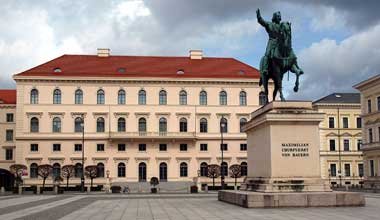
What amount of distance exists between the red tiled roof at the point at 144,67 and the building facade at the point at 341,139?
604 inches

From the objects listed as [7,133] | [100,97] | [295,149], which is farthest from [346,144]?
[295,149]

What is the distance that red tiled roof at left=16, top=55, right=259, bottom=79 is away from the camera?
273ft

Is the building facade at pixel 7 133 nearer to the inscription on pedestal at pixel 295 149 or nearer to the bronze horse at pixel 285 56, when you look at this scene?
the bronze horse at pixel 285 56

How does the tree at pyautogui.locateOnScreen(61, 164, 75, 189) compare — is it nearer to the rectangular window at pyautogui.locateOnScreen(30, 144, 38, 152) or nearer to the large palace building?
the large palace building

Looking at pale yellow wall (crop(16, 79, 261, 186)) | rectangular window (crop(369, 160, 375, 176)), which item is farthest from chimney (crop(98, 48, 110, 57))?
rectangular window (crop(369, 160, 375, 176))

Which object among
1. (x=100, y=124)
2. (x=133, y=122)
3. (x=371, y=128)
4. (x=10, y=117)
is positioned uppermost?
(x=10, y=117)

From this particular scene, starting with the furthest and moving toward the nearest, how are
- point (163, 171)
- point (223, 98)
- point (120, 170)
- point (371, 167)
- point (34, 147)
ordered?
1. point (223, 98)
2. point (163, 171)
3. point (120, 170)
4. point (34, 147)
5. point (371, 167)

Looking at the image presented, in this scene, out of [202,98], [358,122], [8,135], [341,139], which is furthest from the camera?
[8,135]

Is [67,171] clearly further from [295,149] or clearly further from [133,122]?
[295,149]

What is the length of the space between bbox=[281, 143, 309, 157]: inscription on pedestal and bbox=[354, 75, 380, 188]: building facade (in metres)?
44.1

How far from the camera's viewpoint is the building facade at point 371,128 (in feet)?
216

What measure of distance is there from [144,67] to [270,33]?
62.3 metres

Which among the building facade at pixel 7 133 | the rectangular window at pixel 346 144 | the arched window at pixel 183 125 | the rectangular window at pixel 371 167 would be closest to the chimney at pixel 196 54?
the arched window at pixel 183 125

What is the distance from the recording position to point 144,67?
283 ft
